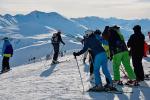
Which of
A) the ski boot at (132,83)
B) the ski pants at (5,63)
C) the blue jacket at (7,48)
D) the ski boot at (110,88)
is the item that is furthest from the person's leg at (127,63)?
the ski pants at (5,63)

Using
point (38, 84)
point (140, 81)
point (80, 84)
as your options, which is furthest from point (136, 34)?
point (38, 84)

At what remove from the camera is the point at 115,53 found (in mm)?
14258

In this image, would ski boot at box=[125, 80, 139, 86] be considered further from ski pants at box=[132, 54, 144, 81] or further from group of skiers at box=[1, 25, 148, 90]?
ski pants at box=[132, 54, 144, 81]

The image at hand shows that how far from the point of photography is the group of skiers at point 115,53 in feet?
44.0

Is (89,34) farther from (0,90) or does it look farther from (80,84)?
(0,90)

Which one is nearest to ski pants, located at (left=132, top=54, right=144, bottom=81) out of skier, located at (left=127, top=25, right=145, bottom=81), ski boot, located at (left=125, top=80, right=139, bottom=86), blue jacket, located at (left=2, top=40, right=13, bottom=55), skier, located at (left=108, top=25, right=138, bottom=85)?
skier, located at (left=127, top=25, right=145, bottom=81)

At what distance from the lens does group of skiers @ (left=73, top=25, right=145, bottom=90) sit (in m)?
13.4

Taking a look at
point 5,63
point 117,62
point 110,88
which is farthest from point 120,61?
point 5,63

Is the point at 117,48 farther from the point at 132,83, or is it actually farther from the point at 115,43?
the point at 132,83

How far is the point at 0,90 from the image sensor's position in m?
16.3

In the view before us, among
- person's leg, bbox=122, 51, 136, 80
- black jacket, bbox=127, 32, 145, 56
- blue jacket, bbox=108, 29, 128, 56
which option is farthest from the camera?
black jacket, bbox=127, 32, 145, 56

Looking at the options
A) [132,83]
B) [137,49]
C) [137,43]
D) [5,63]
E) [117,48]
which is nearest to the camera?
[117,48]

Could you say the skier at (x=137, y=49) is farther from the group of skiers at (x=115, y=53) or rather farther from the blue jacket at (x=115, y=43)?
the blue jacket at (x=115, y=43)

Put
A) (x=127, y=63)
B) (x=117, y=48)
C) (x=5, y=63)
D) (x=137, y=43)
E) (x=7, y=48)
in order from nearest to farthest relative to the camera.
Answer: (x=117, y=48) < (x=127, y=63) < (x=137, y=43) < (x=7, y=48) < (x=5, y=63)
